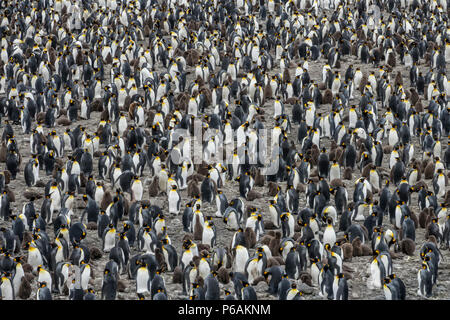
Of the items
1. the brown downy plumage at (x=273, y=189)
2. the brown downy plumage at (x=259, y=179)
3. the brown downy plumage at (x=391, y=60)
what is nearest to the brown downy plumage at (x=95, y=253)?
A: the brown downy plumage at (x=273, y=189)

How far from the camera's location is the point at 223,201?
16.0 metres

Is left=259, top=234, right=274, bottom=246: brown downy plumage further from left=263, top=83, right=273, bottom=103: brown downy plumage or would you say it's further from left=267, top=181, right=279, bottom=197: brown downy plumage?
left=263, top=83, right=273, bottom=103: brown downy plumage

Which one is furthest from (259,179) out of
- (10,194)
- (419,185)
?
(10,194)

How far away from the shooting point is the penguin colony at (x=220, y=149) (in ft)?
44.7

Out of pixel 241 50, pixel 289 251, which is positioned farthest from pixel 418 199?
pixel 241 50

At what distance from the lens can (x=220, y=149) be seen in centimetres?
1886

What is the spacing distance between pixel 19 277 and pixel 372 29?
56.8ft

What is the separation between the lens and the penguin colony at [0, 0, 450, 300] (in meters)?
13.6

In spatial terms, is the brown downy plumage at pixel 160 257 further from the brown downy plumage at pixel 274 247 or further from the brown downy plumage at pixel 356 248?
the brown downy plumage at pixel 356 248

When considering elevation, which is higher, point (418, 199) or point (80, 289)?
point (418, 199)

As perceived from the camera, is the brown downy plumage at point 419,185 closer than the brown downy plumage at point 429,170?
Yes

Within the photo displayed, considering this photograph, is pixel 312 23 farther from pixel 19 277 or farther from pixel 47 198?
pixel 19 277

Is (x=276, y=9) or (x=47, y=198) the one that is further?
(x=276, y=9)
